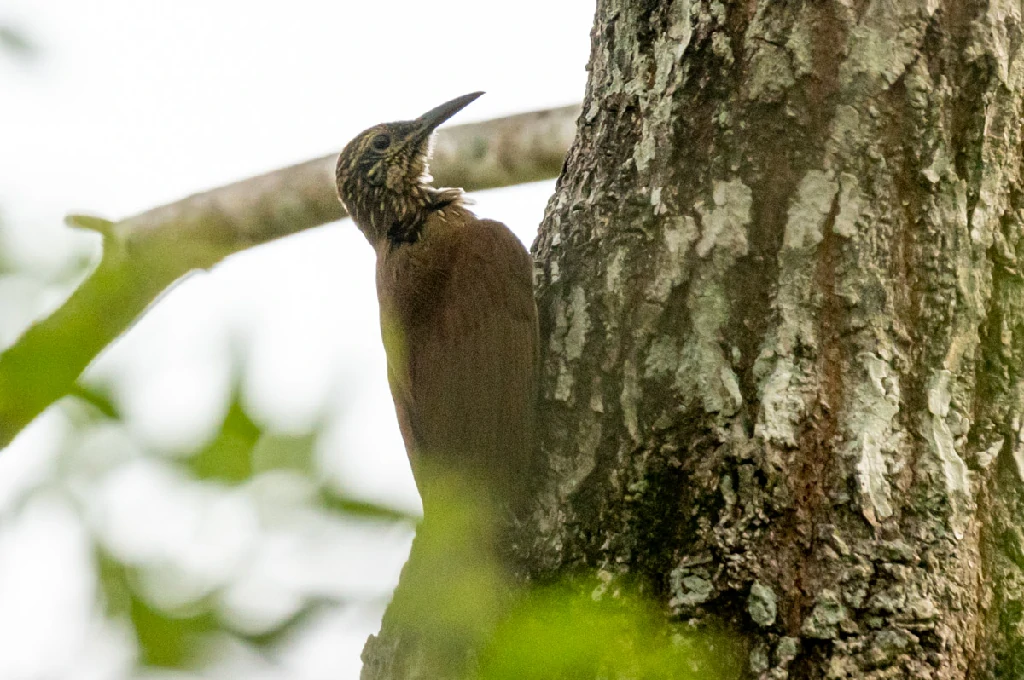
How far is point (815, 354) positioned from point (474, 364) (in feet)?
3.56

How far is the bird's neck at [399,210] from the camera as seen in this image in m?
3.79

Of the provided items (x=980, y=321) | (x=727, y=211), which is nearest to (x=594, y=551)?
(x=727, y=211)

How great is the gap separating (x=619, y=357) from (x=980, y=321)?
0.83 meters

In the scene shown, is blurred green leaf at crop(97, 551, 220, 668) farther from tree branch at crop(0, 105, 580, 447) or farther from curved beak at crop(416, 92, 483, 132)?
curved beak at crop(416, 92, 483, 132)

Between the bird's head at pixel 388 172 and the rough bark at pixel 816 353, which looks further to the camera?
the bird's head at pixel 388 172

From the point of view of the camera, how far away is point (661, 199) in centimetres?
251

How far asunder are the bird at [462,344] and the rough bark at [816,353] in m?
0.14

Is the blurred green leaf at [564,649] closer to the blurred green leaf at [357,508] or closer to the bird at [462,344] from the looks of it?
the blurred green leaf at [357,508]

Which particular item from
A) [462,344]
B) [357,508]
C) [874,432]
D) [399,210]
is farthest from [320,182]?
[357,508]

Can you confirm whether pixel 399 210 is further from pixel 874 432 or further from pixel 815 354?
pixel 874 432

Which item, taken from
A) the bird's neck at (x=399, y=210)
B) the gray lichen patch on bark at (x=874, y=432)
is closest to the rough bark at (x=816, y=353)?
the gray lichen patch on bark at (x=874, y=432)

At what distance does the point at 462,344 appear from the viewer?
9.86 feet

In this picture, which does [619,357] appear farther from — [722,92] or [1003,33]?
[1003,33]

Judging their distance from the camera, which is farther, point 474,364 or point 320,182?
point 320,182
